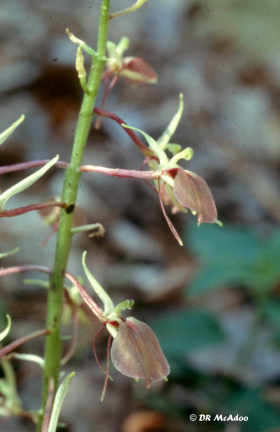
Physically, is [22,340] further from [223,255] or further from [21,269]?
[223,255]

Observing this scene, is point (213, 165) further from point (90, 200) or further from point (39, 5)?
point (39, 5)

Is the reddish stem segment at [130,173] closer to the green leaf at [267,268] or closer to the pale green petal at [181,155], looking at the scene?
the pale green petal at [181,155]

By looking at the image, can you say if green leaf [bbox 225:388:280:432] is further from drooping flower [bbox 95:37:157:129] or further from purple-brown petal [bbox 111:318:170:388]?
drooping flower [bbox 95:37:157:129]

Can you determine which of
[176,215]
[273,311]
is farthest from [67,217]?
[176,215]

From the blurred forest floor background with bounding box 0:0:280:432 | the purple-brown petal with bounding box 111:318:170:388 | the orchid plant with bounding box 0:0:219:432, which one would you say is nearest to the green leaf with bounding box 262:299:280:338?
the blurred forest floor background with bounding box 0:0:280:432

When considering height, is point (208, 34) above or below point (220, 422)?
above

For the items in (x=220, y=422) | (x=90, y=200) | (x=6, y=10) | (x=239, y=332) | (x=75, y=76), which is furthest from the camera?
(x=6, y=10)

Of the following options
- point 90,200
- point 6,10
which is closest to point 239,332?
point 90,200
